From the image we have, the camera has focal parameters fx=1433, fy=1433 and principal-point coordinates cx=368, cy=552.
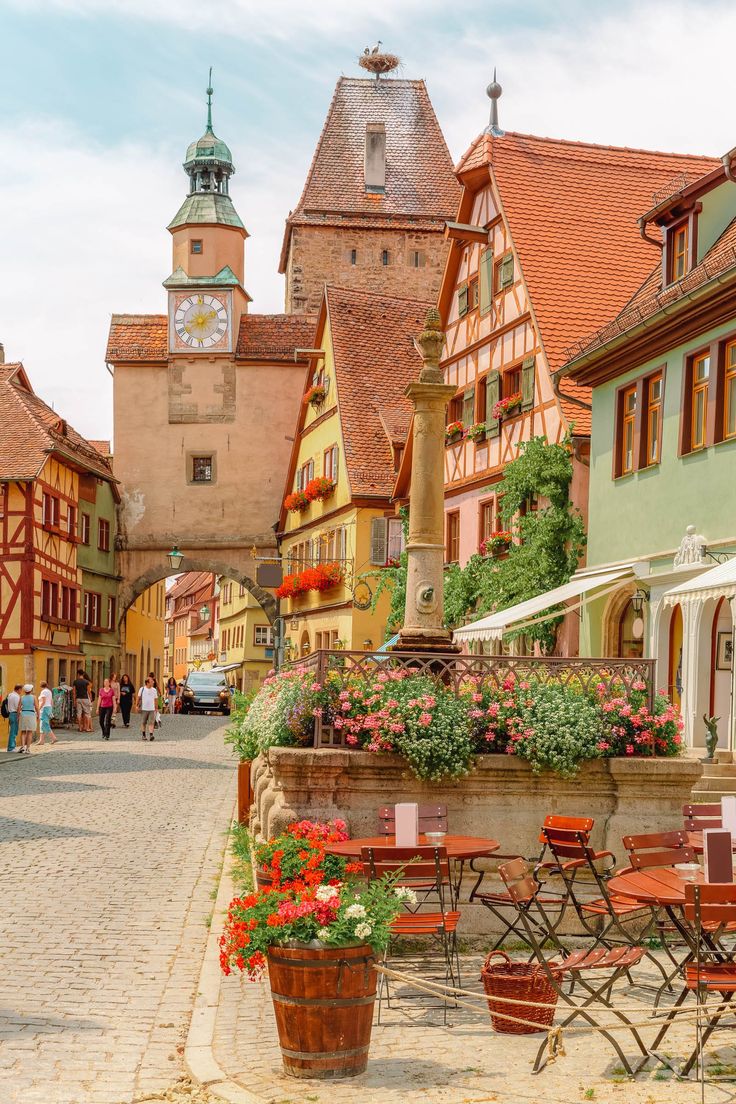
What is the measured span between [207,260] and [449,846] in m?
42.8

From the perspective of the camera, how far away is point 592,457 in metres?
21.9

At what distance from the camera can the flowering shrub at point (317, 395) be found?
39.5 meters

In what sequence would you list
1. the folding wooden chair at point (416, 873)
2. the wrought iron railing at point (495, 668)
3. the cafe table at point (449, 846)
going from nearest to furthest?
the folding wooden chair at point (416, 873)
the cafe table at point (449, 846)
the wrought iron railing at point (495, 668)

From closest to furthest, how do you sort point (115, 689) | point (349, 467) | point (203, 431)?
point (349, 467) → point (115, 689) → point (203, 431)

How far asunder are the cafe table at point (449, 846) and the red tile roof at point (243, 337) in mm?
40074

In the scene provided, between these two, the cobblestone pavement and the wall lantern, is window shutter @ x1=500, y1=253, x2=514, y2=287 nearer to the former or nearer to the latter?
the cobblestone pavement

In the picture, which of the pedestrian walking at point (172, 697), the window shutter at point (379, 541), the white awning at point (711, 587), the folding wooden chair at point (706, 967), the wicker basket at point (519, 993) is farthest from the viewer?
the pedestrian walking at point (172, 697)

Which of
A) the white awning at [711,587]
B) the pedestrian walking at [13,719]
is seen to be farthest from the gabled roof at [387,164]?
the white awning at [711,587]

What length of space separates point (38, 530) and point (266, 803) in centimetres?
3063

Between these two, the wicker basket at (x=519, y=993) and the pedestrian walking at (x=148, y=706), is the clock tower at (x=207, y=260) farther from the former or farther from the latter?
the wicker basket at (x=519, y=993)

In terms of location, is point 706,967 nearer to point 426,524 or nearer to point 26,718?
point 426,524

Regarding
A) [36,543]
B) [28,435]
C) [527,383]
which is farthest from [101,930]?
[28,435]

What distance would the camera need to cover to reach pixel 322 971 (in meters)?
6.41

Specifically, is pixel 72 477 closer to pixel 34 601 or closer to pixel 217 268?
pixel 34 601
